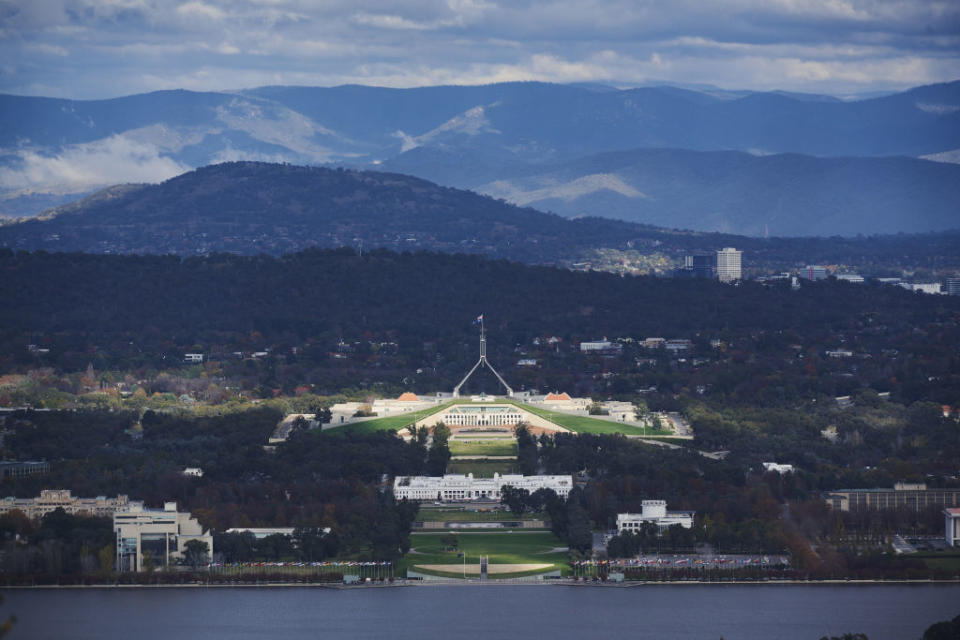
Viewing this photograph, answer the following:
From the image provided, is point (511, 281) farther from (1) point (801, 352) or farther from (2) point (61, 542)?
(2) point (61, 542)

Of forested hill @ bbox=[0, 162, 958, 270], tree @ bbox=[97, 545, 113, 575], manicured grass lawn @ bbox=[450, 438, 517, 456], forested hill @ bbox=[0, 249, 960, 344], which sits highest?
forested hill @ bbox=[0, 162, 958, 270]

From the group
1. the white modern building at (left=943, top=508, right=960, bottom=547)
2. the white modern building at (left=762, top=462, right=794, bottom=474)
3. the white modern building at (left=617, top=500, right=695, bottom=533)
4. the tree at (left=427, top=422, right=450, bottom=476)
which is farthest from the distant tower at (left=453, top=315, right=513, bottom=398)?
the white modern building at (left=943, top=508, right=960, bottom=547)

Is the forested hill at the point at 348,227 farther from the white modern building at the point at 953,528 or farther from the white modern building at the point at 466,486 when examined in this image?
the white modern building at the point at 953,528

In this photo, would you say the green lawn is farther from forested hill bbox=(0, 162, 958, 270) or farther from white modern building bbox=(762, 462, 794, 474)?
forested hill bbox=(0, 162, 958, 270)

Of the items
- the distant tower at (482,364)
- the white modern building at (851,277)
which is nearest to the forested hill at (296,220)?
the white modern building at (851,277)

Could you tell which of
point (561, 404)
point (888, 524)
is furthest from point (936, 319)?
point (888, 524)

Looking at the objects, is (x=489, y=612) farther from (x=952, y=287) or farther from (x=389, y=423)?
(x=952, y=287)
